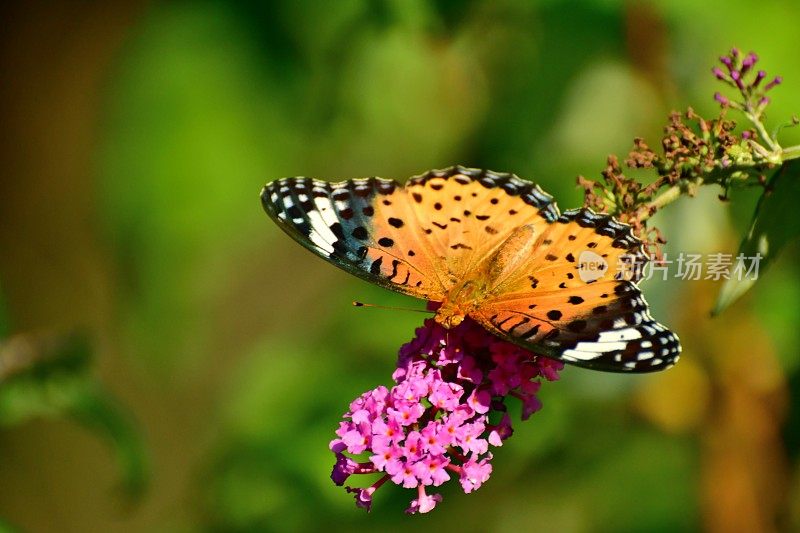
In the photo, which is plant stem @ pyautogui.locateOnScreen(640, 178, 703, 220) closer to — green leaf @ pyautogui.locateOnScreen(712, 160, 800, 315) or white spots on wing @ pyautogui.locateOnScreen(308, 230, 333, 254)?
green leaf @ pyautogui.locateOnScreen(712, 160, 800, 315)

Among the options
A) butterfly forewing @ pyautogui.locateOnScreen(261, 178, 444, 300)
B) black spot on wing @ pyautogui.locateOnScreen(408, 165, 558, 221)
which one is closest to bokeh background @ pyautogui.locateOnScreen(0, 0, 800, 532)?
black spot on wing @ pyautogui.locateOnScreen(408, 165, 558, 221)

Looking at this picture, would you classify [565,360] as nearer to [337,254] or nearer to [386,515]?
[337,254]

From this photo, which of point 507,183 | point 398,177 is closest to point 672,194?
point 507,183

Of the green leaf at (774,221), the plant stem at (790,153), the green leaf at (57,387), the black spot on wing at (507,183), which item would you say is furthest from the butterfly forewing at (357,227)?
the green leaf at (57,387)

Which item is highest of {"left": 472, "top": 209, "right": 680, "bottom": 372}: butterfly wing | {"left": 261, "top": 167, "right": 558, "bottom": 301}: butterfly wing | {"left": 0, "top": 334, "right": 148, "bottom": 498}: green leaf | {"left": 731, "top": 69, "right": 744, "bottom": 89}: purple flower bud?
{"left": 731, "top": 69, "right": 744, "bottom": 89}: purple flower bud

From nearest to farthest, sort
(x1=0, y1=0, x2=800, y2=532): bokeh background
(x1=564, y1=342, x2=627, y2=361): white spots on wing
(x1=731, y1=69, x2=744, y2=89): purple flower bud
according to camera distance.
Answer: (x1=564, y1=342, x2=627, y2=361): white spots on wing < (x1=731, y1=69, x2=744, y2=89): purple flower bud < (x1=0, y1=0, x2=800, y2=532): bokeh background

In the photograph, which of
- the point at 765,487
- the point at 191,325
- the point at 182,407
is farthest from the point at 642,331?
the point at 182,407
